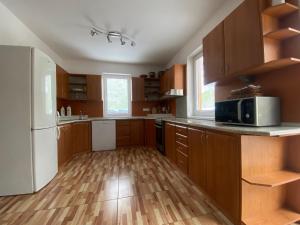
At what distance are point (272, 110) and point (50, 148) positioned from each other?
292 cm

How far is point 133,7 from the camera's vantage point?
7.76 ft

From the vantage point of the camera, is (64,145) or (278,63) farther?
(64,145)

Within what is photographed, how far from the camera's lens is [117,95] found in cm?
514

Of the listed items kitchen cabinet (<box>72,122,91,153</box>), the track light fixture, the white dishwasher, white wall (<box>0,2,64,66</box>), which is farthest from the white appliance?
the white dishwasher

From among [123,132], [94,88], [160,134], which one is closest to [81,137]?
[123,132]

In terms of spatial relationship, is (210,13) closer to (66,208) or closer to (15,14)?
(15,14)

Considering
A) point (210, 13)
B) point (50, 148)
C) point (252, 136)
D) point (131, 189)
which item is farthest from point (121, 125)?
point (252, 136)

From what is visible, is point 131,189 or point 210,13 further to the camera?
point 210,13

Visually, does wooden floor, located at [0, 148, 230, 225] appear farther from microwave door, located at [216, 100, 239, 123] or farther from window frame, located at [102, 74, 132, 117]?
window frame, located at [102, 74, 132, 117]

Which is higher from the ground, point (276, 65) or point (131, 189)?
point (276, 65)

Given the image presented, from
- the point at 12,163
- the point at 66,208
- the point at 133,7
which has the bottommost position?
the point at 66,208

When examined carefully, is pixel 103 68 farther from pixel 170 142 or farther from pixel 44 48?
pixel 170 142

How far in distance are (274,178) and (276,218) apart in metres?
0.39

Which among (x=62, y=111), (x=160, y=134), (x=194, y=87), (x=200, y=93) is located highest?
(x=194, y=87)
